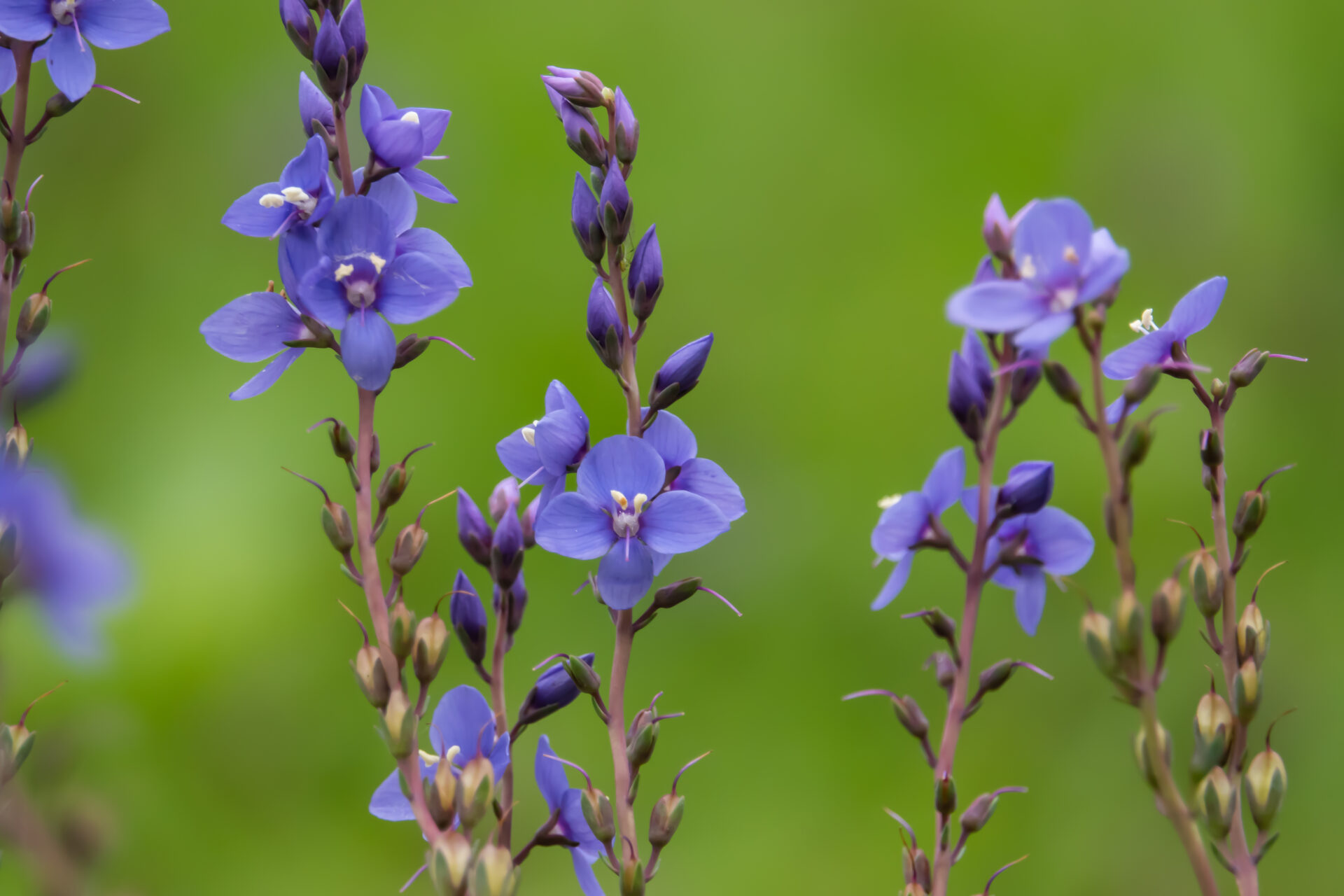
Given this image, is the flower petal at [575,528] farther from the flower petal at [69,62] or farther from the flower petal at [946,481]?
the flower petal at [69,62]

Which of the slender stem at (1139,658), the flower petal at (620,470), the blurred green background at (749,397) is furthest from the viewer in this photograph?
the blurred green background at (749,397)

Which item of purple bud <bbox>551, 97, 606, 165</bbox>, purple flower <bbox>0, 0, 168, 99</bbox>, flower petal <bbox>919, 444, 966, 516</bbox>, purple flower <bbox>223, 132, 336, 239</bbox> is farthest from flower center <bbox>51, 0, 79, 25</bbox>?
flower petal <bbox>919, 444, 966, 516</bbox>

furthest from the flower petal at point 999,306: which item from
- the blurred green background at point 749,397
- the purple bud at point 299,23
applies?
the blurred green background at point 749,397

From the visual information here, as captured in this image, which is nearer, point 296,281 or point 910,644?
point 296,281

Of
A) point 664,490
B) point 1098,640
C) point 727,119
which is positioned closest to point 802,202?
point 727,119

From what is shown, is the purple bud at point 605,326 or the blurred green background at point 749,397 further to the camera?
the blurred green background at point 749,397

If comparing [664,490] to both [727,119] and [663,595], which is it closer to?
[663,595]
